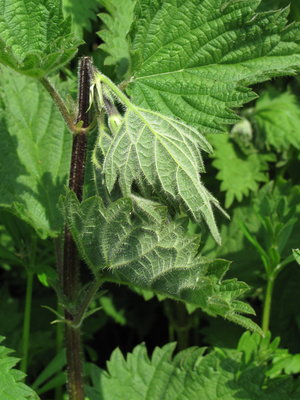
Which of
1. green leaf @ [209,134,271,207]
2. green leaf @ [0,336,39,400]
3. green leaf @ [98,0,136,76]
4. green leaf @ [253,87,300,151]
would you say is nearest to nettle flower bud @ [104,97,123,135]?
green leaf @ [98,0,136,76]

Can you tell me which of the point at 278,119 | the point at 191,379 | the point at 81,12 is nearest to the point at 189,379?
the point at 191,379

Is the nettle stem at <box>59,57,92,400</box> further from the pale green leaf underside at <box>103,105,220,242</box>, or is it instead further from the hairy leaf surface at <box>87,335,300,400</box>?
the hairy leaf surface at <box>87,335,300,400</box>

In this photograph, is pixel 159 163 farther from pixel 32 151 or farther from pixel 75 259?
pixel 32 151

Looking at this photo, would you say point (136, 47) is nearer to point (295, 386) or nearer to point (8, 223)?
point (8, 223)

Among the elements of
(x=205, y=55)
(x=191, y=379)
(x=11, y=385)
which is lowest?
(x=191, y=379)

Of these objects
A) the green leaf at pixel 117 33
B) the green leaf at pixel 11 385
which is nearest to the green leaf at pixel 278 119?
the green leaf at pixel 117 33

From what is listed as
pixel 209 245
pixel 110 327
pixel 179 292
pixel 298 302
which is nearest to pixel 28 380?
pixel 110 327
